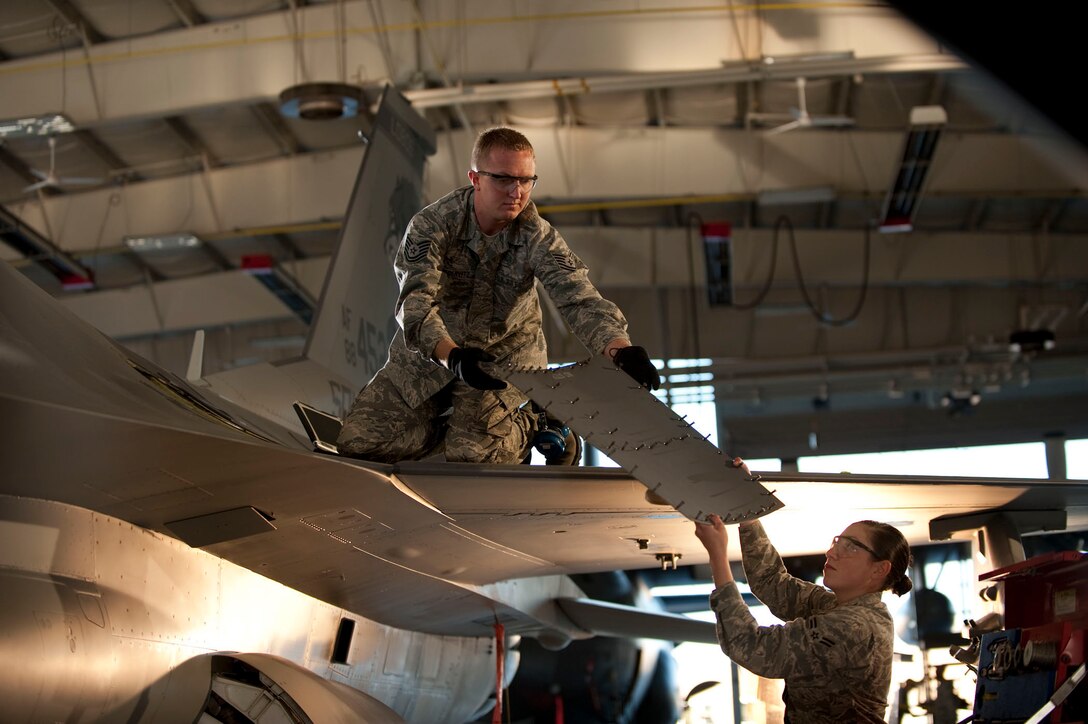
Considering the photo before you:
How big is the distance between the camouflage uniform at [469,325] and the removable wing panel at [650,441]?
1.66ft

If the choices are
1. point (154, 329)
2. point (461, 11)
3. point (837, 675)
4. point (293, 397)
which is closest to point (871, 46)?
point (461, 11)

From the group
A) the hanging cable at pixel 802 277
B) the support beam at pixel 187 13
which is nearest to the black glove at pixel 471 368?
the support beam at pixel 187 13

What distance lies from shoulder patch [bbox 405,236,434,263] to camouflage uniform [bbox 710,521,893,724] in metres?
1.45

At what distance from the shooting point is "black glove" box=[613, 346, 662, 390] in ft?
10.9

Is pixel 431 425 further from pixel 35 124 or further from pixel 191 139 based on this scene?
pixel 191 139

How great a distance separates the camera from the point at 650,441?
3285 millimetres

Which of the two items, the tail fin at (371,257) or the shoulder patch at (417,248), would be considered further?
the tail fin at (371,257)

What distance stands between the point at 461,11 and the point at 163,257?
7.77m

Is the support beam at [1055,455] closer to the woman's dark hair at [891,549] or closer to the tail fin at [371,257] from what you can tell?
the tail fin at [371,257]

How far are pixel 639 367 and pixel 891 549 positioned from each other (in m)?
0.90

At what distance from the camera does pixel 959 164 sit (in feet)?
48.7

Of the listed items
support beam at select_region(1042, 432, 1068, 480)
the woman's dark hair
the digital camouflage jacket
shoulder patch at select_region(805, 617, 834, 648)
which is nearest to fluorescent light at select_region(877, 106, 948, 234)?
support beam at select_region(1042, 432, 1068, 480)

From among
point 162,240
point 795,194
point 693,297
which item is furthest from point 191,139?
point 795,194

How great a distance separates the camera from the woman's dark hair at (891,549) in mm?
3312
